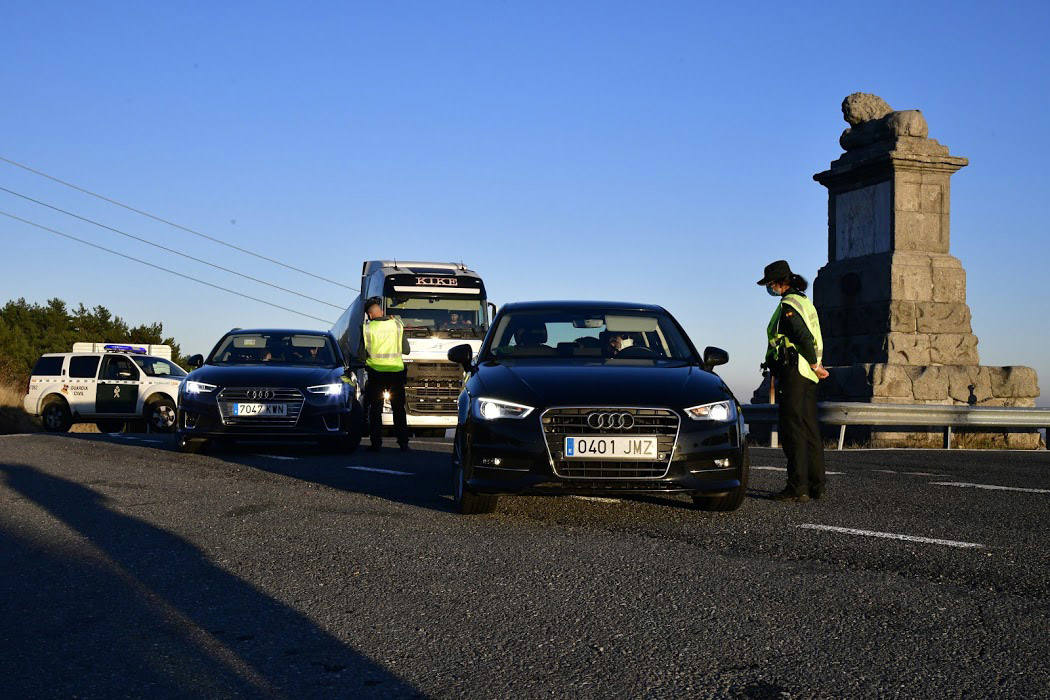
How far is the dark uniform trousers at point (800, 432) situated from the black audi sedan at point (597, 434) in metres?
0.94

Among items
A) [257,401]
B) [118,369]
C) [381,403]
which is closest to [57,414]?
[118,369]

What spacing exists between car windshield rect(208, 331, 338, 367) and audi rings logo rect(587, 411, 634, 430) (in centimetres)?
754

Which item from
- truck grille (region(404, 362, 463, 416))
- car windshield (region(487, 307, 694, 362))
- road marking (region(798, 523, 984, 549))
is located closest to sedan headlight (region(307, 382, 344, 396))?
car windshield (region(487, 307, 694, 362))

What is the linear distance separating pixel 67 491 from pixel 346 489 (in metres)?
2.17

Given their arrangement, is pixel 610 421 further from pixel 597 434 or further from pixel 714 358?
pixel 714 358

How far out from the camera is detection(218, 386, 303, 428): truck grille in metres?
12.3

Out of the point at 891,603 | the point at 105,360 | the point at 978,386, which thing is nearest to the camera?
the point at 891,603

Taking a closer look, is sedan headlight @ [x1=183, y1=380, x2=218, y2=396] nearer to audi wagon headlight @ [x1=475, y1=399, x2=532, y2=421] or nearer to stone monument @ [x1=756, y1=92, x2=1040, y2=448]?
audi wagon headlight @ [x1=475, y1=399, x2=532, y2=421]

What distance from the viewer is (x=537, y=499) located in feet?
27.8

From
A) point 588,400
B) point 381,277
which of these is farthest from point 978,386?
point 588,400

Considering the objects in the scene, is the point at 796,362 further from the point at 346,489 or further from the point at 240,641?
the point at 240,641

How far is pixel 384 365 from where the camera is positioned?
546 inches

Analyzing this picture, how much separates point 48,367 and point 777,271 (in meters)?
23.8

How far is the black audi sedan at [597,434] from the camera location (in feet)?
22.2
